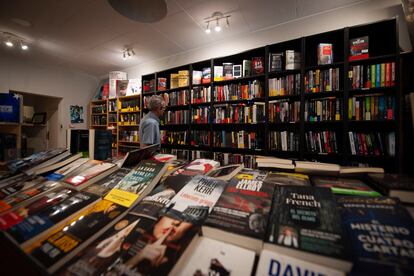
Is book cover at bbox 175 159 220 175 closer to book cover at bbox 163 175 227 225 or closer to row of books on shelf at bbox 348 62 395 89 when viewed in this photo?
book cover at bbox 163 175 227 225

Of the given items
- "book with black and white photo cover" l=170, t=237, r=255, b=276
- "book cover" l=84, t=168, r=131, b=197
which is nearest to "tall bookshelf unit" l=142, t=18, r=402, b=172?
"book cover" l=84, t=168, r=131, b=197

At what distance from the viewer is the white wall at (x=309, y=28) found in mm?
2012

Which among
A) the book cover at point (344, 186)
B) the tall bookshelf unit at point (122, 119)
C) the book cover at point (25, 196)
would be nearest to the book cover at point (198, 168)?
the book cover at point (344, 186)

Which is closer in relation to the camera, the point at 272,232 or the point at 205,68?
the point at 272,232

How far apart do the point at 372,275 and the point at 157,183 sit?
0.71 metres

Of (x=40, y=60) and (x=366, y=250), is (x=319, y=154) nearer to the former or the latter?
(x=366, y=250)

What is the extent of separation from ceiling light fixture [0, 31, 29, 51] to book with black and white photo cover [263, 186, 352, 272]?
15.4 ft

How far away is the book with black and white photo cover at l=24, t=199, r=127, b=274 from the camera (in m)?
0.44

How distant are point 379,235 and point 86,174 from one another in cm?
114

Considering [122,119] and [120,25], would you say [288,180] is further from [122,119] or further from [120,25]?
[122,119]

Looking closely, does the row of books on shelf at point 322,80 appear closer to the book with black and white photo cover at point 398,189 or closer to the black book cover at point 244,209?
the book with black and white photo cover at point 398,189

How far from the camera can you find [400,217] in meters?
0.41

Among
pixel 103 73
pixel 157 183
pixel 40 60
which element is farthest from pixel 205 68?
pixel 40 60

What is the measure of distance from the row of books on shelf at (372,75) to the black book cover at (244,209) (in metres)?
2.06
